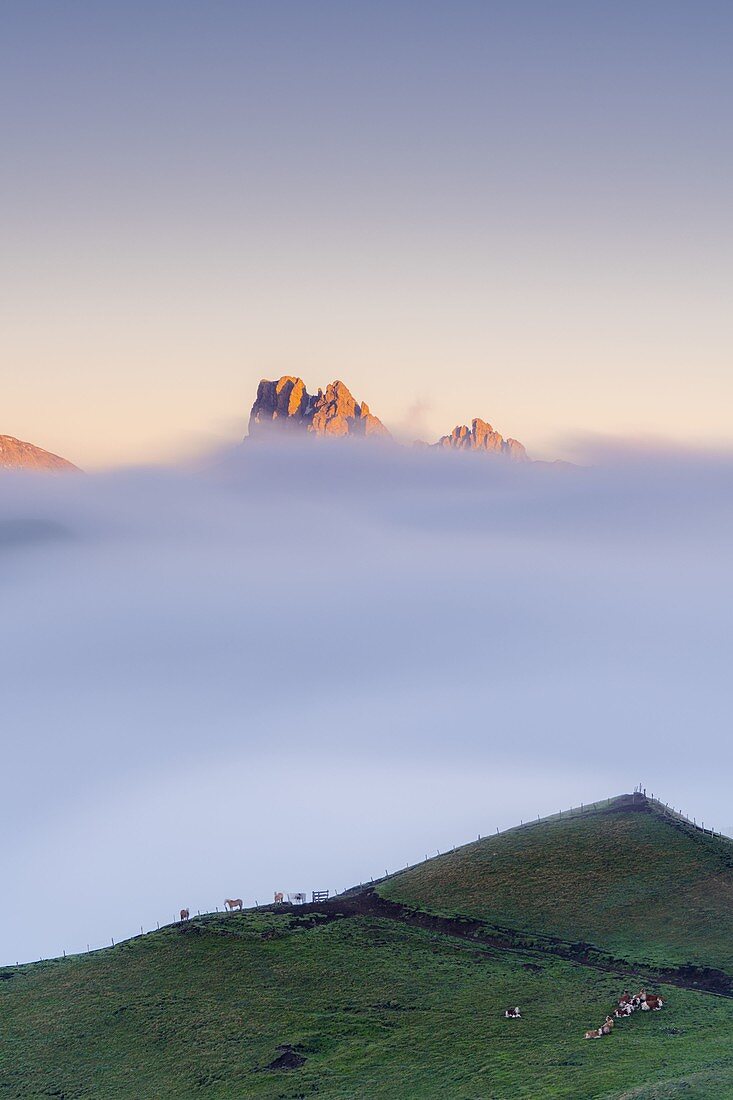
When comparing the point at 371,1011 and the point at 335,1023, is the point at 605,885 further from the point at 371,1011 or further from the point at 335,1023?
the point at 335,1023

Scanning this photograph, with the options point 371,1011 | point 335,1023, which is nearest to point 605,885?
point 371,1011

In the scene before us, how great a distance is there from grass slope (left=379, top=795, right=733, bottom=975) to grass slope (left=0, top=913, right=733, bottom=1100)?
7576 mm

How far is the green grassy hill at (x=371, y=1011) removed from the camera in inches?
2726

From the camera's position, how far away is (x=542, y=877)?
11638cm

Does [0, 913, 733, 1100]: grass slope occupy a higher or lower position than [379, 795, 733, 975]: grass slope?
lower

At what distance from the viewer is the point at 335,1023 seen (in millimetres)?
84750

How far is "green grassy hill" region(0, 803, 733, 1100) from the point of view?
69.2 metres

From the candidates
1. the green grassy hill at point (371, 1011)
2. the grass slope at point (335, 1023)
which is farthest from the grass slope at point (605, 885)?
the grass slope at point (335, 1023)

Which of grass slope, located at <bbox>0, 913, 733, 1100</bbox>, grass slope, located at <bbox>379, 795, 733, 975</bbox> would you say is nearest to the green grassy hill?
grass slope, located at <bbox>0, 913, 733, 1100</bbox>

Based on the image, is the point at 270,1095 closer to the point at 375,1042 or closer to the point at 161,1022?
→ the point at 375,1042

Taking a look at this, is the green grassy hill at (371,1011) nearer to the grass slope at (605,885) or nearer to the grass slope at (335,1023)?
the grass slope at (335,1023)

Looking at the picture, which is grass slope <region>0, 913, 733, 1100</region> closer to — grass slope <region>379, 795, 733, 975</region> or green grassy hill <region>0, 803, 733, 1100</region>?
green grassy hill <region>0, 803, 733, 1100</region>

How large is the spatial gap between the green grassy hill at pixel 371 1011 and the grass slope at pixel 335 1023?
0.65 feet

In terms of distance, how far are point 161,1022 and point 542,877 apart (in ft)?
149
